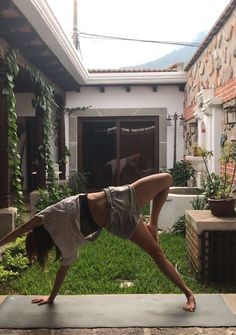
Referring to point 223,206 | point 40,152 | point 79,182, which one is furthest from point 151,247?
point 79,182

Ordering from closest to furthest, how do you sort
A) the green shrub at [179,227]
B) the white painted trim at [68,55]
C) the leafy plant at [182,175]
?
the white painted trim at [68,55], the green shrub at [179,227], the leafy plant at [182,175]

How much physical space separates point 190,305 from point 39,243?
1056mm

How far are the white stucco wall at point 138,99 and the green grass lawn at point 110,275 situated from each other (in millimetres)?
5269

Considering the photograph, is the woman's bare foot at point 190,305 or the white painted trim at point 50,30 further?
the white painted trim at point 50,30

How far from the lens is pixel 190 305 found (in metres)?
2.88

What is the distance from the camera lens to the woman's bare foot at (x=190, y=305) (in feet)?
9.37

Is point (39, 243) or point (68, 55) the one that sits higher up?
point (68, 55)

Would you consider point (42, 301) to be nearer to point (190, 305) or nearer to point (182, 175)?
point (190, 305)

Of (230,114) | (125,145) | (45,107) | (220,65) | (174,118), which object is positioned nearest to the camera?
(230,114)

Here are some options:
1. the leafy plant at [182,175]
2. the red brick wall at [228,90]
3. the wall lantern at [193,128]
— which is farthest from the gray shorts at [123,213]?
the leafy plant at [182,175]

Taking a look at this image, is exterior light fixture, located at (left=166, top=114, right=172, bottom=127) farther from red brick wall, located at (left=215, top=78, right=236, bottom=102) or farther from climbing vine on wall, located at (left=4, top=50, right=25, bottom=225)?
climbing vine on wall, located at (left=4, top=50, right=25, bottom=225)

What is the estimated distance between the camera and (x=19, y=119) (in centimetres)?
1053

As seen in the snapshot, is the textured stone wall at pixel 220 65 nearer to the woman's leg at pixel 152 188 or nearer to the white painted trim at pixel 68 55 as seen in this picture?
the white painted trim at pixel 68 55

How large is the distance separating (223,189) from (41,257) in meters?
2.29
